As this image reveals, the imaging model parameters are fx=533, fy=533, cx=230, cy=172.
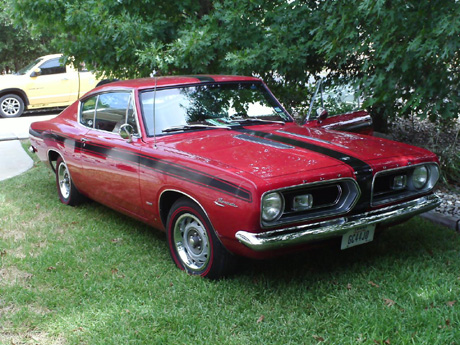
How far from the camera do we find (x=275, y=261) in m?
4.64

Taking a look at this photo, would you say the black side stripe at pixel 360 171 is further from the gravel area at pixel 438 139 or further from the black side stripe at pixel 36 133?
the black side stripe at pixel 36 133

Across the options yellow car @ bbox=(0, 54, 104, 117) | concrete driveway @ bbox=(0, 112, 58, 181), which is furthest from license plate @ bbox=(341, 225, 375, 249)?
yellow car @ bbox=(0, 54, 104, 117)

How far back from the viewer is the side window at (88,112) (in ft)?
19.2

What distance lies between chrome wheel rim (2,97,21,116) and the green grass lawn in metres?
11.1

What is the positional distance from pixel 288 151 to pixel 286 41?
11.8 feet

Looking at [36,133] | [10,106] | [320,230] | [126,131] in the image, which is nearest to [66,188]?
[36,133]

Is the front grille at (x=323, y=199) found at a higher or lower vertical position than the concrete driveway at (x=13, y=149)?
higher

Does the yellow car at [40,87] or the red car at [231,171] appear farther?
the yellow car at [40,87]

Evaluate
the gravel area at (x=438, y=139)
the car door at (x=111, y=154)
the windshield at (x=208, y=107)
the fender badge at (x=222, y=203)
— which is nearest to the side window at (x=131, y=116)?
the car door at (x=111, y=154)

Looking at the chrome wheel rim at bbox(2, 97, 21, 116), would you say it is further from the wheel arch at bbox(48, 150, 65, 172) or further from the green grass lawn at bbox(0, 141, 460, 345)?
the green grass lawn at bbox(0, 141, 460, 345)

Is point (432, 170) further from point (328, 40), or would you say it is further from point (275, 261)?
point (328, 40)

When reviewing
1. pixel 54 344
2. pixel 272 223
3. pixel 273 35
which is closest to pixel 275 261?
pixel 272 223

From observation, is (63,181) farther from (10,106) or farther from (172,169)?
(10,106)

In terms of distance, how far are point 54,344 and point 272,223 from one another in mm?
1645
